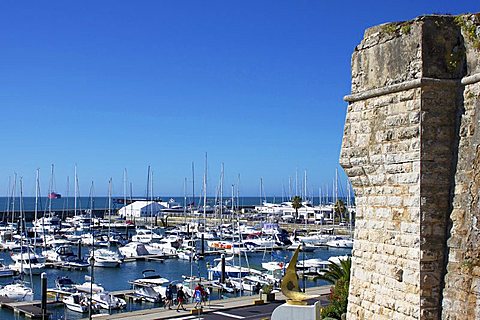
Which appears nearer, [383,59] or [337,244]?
[383,59]

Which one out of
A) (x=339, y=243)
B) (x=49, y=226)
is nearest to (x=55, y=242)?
(x=49, y=226)

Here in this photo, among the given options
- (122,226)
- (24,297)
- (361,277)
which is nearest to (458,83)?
(361,277)

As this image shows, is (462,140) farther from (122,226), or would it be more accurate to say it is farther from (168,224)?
(168,224)

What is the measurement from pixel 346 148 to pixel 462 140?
210 centimetres

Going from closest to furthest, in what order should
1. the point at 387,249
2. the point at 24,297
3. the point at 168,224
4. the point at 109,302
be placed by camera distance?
the point at 387,249, the point at 109,302, the point at 24,297, the point at 168,224

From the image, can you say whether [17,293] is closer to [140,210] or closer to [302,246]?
[302,246]

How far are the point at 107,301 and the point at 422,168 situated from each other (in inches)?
1256

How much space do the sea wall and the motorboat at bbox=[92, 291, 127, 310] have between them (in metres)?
30.1

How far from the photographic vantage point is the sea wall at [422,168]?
8.21 metres

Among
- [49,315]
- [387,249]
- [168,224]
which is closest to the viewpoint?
[387,249]

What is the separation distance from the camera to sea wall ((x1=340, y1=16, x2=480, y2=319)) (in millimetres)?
8211

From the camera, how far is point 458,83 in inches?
336

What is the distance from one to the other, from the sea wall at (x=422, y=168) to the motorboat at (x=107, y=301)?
30.1 meters

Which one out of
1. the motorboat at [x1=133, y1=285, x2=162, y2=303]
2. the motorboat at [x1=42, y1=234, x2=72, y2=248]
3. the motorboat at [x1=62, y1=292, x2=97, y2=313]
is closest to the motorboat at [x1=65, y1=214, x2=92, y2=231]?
the motorboat at [x1=42, y1=234, x2=72, y2=248]
